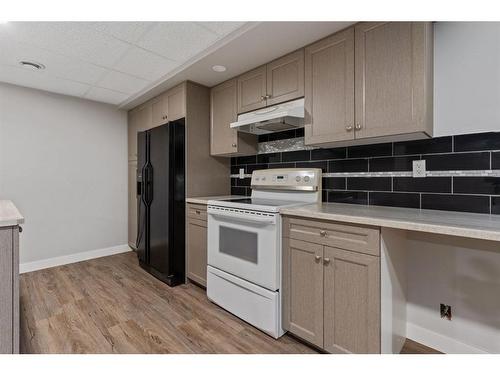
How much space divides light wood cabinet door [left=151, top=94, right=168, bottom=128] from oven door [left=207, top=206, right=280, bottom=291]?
1.44m

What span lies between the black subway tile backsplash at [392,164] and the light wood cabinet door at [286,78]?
77cm

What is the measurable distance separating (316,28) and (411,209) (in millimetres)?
1361

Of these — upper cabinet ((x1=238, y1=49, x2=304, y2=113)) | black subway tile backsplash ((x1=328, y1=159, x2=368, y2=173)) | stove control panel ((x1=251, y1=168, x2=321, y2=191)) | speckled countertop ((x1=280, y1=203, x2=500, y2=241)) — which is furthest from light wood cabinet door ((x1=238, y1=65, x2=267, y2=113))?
speckled countertop ((x1=280, y1=203, x2=500, y2=241))

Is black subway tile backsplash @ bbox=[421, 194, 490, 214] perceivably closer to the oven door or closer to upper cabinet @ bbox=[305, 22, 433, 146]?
upper cabinet @ bbox=[305, 22, 433, 146]

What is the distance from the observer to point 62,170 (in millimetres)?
3215

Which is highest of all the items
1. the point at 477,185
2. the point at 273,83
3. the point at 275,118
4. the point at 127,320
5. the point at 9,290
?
the point at 273,83

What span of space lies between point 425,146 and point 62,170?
3.87 m

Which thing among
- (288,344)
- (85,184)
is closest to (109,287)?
(85,184)

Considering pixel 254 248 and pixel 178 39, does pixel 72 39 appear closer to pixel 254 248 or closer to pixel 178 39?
pixel 178 39

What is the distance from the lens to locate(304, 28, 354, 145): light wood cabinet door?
1.69m

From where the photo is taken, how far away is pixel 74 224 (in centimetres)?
332

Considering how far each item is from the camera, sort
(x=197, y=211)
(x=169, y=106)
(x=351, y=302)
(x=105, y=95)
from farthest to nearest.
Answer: (x=105, y=95) < (x=169, y=106) < (x=197, y=211) < (x=351, y=302)

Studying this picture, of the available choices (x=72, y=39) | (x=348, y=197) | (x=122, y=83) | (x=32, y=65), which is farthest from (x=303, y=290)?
(x=32, y=65)

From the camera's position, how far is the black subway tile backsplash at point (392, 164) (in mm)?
1715
